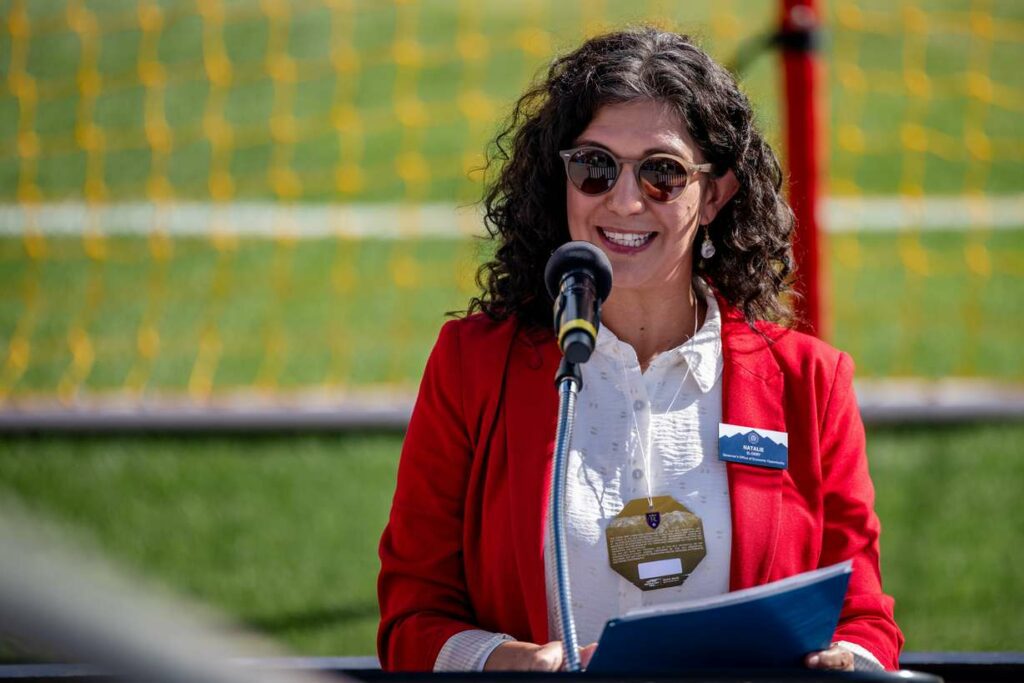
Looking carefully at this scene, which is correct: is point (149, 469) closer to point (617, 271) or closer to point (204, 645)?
point (617, 271)

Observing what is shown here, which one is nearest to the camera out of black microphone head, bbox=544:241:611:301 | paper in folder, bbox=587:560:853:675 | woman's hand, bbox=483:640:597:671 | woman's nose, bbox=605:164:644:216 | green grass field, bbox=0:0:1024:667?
paper in folder, bbox=587:560:853:675

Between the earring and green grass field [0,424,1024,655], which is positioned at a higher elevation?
the earring

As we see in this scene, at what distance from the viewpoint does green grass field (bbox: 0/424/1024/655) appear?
13.8 ft

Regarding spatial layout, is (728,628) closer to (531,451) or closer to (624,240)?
(531,451)

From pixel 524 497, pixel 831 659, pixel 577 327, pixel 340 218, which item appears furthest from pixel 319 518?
pixel 340 218

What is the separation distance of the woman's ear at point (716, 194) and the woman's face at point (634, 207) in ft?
0.35

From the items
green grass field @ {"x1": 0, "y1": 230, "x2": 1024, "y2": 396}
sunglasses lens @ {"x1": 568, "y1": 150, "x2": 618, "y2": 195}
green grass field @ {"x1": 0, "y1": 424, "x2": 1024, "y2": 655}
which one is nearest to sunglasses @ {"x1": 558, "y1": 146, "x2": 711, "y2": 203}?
sunglasses lens @ {"x1": 568, "y1": 150, "x2": 618, "y2": 195}

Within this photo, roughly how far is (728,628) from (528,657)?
0.45 metres

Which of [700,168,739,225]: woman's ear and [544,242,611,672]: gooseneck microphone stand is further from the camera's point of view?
[700,168,739,225]: woman's ear

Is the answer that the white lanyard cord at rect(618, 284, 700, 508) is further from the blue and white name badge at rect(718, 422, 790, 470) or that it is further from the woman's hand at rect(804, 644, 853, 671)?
the woman's hand at rect(804, 644, 853, 671)

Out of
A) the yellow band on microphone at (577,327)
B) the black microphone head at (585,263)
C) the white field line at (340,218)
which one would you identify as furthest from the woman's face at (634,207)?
the white field line at (340,218)

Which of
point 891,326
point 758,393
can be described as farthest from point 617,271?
point 891,326

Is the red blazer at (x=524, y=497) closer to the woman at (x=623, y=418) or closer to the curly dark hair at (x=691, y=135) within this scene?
the woman at (x=623, y=418)

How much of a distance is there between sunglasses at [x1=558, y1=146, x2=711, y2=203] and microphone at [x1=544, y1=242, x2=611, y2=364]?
486 millimetres
